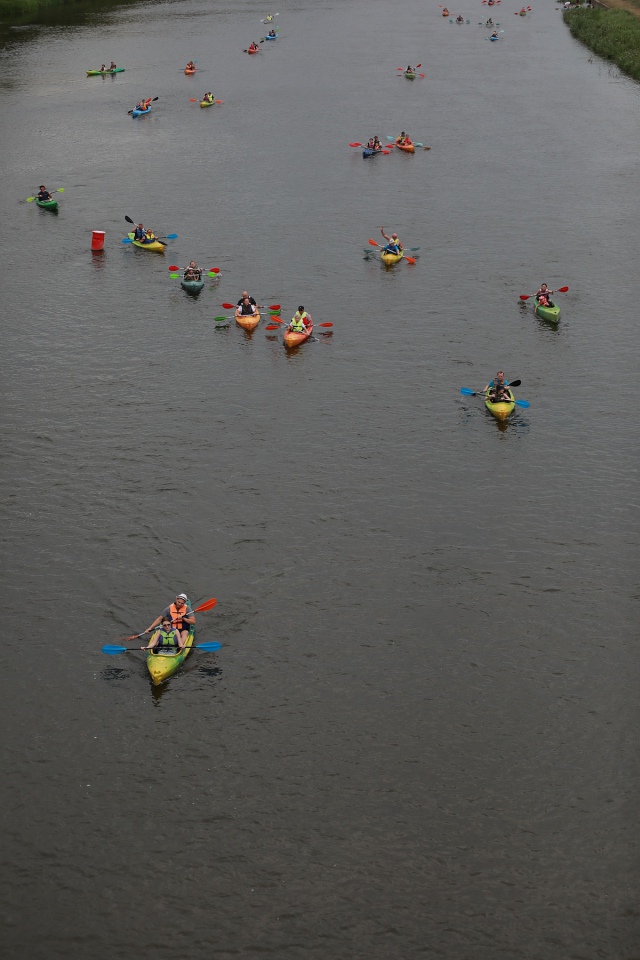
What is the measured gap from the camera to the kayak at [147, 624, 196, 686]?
2502cm

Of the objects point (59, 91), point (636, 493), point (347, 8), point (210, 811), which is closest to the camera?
point (210, 811)

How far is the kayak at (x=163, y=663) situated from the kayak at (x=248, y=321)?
20.9m

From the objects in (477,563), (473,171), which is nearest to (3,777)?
(477,563)

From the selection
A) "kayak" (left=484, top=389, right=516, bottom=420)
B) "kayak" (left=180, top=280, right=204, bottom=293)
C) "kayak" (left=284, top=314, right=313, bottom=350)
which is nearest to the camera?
"kayak" (left=484, top=389, right=516, bottom=420)

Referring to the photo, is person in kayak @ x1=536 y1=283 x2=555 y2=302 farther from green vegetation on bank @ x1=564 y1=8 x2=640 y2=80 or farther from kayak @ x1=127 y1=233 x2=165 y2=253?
green vegetation on bank @ x1=564 y1=8 x2=640 y2=80

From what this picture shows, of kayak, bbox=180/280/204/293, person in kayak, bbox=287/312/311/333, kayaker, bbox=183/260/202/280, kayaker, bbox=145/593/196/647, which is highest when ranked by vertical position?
kayaker, bbox=183/260/202/280

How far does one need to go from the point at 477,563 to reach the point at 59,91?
68.9 meters

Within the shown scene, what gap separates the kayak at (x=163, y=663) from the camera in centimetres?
2502

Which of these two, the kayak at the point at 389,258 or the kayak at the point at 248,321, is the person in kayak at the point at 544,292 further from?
the kayak at the point at 248,321

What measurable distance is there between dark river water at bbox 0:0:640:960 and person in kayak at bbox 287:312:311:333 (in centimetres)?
86

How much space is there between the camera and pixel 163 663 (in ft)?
82.6

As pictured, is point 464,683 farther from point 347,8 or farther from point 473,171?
point 347,8

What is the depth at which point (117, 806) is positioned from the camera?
22.0 metres

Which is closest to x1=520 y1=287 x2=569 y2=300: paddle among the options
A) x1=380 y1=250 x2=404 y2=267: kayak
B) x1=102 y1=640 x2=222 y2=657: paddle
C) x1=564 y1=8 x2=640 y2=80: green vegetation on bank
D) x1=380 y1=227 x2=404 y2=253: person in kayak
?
x1=380 y1=250 x2=404 y2=267: kayak
